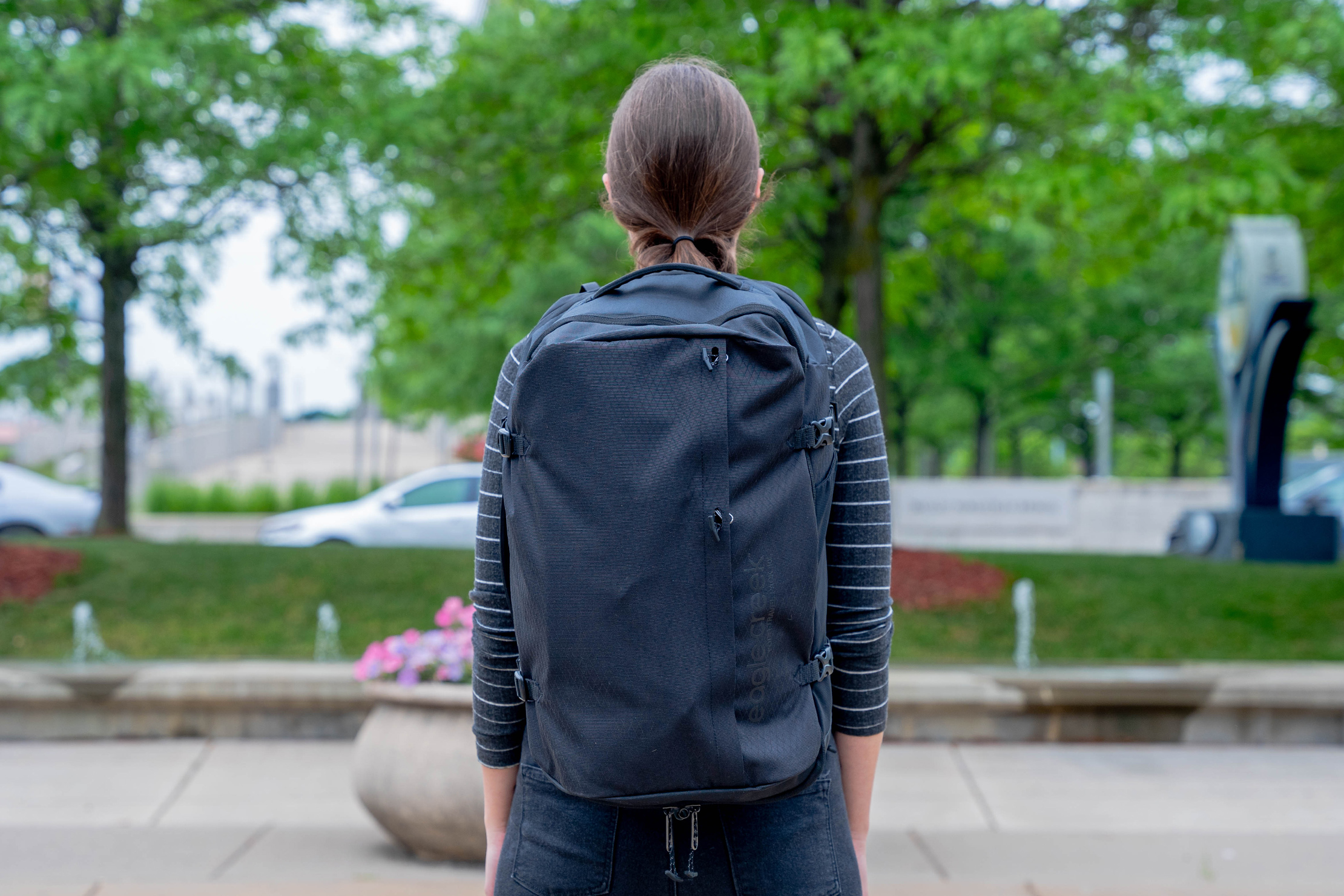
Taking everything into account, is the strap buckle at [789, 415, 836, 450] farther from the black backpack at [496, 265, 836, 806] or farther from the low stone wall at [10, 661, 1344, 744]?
the low stone wall at [10, 661, 1344, 744]

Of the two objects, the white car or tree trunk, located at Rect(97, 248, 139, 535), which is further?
the white car

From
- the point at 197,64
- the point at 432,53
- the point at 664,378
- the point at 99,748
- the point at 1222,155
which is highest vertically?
the point at 432,53

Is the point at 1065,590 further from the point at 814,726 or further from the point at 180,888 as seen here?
the point at 814,726

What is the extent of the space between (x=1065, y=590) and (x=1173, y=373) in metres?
18.4

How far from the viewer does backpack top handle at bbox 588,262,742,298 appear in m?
1.37

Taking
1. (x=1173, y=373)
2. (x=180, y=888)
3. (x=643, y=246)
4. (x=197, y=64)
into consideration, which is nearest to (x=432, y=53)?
(x=197, y=64)

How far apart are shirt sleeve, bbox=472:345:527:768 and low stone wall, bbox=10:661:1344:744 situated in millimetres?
4901

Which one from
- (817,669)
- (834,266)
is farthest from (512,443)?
(834,266)

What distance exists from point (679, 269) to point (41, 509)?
58.2 ft

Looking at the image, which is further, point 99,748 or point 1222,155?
point 1222,155

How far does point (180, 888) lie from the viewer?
13.6 ft

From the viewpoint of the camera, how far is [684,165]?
146cm

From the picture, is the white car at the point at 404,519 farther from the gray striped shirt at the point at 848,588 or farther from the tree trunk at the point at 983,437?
the tree trunk at the point at 983,437

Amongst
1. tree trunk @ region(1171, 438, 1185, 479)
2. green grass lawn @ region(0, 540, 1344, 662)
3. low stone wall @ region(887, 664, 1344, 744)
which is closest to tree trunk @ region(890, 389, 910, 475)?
tree trunk @ region(1171, 438, 1185, 479)
